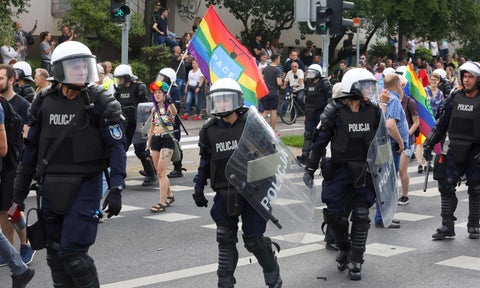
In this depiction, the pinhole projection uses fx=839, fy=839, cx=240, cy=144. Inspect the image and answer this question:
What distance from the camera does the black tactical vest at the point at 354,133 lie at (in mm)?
7367

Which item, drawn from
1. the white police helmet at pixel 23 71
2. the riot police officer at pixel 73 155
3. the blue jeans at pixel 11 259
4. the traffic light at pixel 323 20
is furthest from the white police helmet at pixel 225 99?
the traffic light at pixel 323 20

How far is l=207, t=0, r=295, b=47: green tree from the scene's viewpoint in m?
29.1

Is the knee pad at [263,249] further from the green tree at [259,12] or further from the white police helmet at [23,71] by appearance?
the green tree at [259,12]

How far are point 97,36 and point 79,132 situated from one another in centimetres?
1787

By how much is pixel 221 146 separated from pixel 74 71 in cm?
124

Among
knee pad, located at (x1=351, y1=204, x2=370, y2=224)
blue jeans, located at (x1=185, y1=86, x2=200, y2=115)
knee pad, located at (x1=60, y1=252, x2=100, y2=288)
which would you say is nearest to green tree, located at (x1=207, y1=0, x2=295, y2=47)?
blue jeans, located at (x1=185, y1=86, x2=200, y2=115)

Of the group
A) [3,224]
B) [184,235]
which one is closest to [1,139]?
[3,224]

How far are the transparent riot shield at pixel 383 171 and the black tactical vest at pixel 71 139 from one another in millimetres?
2615

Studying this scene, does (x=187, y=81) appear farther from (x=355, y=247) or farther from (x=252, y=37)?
(x=355, y=247)

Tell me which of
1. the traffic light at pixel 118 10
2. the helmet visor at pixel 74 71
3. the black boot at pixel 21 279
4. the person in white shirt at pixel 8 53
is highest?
the traffic light at pixel 118 10

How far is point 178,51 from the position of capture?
22.0m

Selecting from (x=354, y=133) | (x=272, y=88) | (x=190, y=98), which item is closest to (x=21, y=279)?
(x=354, y=133)

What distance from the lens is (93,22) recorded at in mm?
22188

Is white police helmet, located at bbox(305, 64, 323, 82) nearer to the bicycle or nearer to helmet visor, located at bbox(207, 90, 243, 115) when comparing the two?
the bicycle
